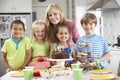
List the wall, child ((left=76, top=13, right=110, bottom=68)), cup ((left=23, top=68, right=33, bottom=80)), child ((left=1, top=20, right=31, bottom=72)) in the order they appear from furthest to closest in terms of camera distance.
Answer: the wall
child ((left=1, top=20, right=31, bottom=72))
child ((left=76, top=13, right=110, bottom=68))
cup ((left=23, top=68, right=33, bottom=80))

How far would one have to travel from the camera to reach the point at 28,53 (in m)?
2.40

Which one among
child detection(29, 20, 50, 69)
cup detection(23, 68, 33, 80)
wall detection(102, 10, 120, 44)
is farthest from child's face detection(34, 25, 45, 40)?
wall detection(102, 10, 120, 44)

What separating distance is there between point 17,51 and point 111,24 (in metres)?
3.32

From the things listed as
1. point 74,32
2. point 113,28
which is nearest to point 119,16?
point 113,28

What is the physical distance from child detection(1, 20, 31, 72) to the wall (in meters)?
3.01

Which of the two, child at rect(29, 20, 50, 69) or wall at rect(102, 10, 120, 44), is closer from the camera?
child at rect(29, 20, 50, 69)

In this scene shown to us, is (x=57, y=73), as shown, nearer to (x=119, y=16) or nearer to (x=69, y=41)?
(x=69, y=41)

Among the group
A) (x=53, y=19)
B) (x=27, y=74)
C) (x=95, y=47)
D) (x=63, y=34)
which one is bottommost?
(x=27, y=74)

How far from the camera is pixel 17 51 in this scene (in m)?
2.41

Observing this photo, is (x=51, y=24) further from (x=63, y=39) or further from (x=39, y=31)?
(x=63, y=39)

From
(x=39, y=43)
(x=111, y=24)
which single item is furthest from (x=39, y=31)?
(x=111, y=24)

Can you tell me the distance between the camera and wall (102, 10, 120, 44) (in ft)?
16.7

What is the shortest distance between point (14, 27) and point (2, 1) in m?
3.79

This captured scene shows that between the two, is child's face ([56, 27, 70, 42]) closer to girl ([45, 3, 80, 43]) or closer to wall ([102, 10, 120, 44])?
girl ([45, 3, 80, 43])
